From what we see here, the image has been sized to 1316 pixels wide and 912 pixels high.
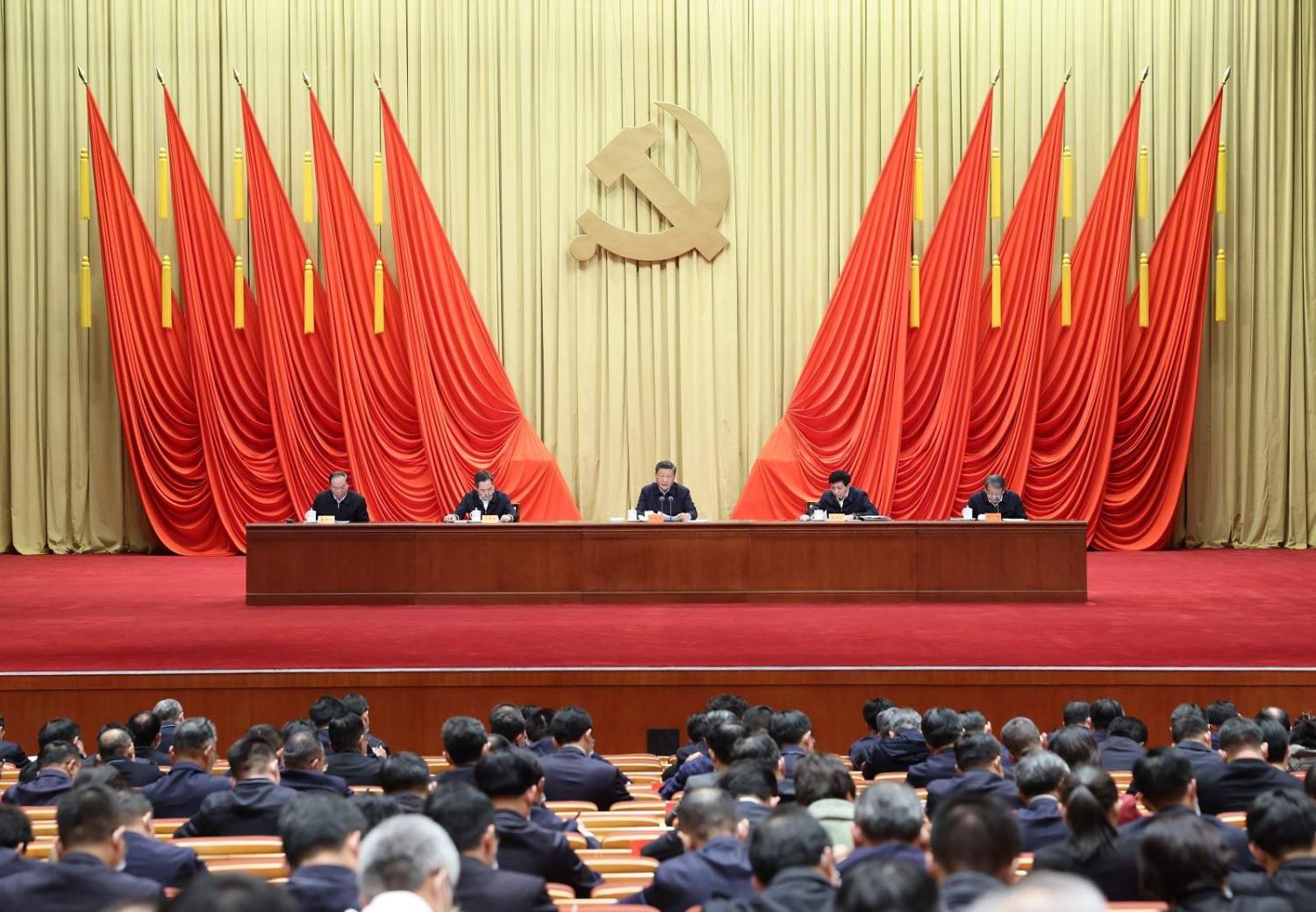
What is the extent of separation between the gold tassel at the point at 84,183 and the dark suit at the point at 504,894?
1056 cm

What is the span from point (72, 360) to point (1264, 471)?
33.2 ft

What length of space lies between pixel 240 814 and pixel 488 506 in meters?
5.92

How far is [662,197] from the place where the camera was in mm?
12281

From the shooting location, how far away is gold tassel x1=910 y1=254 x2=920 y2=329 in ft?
39.4

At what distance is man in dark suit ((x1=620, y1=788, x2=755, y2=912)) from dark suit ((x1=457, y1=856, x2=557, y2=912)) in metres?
0.26

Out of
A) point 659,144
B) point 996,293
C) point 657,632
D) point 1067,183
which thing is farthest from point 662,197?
point 657,632

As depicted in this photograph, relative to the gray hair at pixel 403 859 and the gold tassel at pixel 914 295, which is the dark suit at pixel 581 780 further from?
the gold tassel at pixel 914 295

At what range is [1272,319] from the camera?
12570mm

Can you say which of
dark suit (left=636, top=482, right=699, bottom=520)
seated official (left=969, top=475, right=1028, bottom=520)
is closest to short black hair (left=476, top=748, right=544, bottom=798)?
dark suit (left=636, top=482, right=699, bottom=520)

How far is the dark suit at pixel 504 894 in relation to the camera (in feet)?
8.32

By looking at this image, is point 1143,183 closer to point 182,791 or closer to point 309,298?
point 309,298

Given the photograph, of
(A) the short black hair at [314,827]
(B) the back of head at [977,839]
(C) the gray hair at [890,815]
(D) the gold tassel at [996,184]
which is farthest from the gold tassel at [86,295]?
(B) the back of head at [977,839]

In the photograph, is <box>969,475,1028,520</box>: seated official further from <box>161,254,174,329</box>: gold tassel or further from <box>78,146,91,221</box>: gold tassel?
<box>78,146,91,221</box>: gold tassel

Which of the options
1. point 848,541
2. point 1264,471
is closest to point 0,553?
point 848,541
